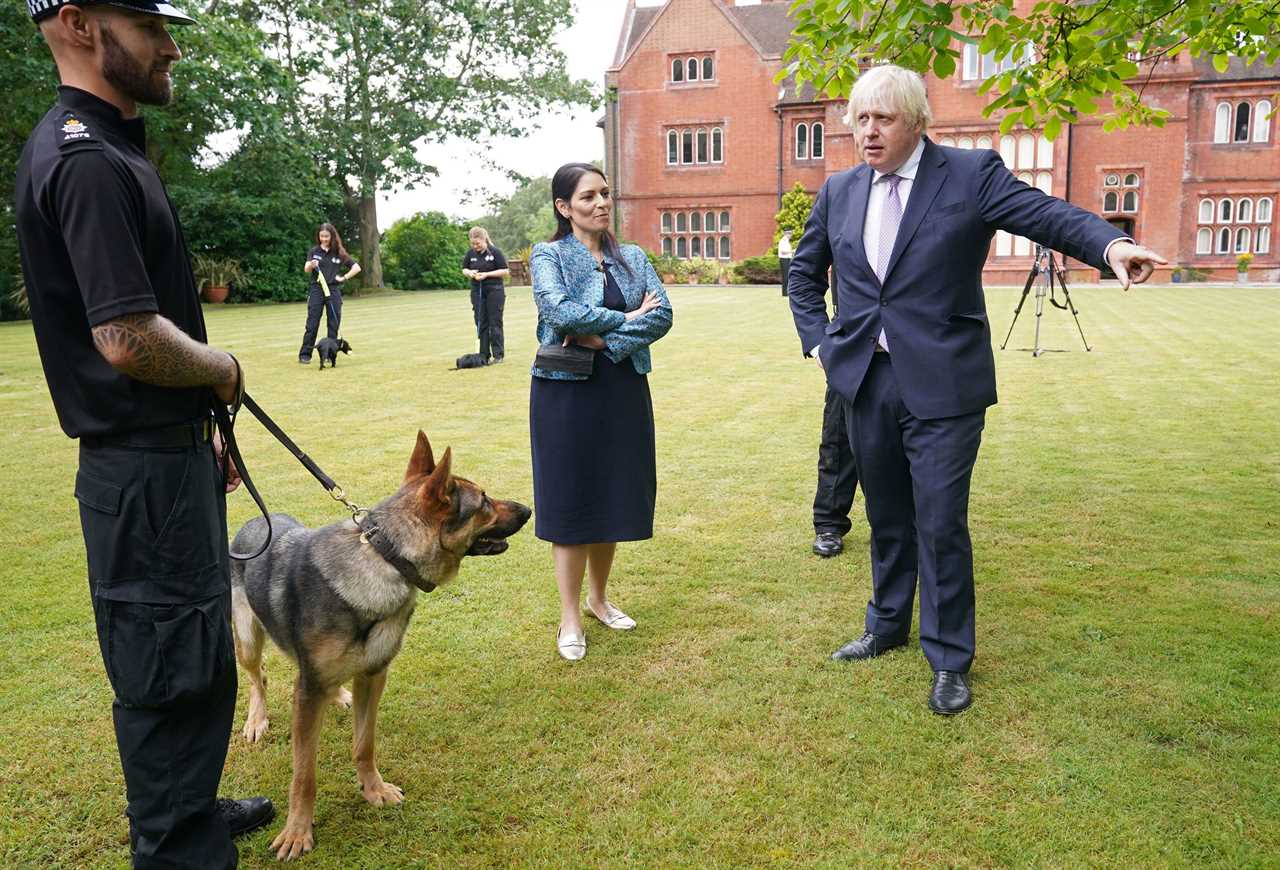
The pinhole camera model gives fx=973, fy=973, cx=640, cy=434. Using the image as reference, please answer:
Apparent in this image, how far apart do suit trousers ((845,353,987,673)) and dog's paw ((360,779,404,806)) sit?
89.3 inches

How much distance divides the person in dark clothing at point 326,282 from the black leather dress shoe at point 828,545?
10.6 meters

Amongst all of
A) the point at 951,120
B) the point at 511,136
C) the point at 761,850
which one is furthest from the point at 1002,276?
the point at 761,850

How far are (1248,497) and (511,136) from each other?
120ft

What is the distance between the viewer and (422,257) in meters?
42.3

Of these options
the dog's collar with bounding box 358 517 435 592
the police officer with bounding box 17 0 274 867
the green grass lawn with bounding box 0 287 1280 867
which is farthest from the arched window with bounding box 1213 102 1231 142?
the police officer with bounding box 17 0 274 867

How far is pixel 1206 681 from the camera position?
4230 mm

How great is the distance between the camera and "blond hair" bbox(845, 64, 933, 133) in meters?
3.92

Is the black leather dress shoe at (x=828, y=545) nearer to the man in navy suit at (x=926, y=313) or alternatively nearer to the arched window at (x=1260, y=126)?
the man in navy suit at (x=926, y=313)

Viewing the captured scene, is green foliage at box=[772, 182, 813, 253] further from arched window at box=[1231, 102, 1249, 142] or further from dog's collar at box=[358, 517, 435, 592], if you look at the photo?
dog's collar at box=[358, 517, 435, 592]

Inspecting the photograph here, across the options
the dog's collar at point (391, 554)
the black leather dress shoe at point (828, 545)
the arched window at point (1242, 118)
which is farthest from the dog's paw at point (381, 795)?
the arched window at point (1242, 118)

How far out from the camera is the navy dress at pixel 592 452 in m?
4.55

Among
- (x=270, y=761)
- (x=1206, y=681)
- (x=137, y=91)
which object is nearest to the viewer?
(x=137, y=91)

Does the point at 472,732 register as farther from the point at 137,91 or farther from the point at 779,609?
the point at 137,91

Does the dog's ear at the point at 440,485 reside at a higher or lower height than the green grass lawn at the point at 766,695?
higher
